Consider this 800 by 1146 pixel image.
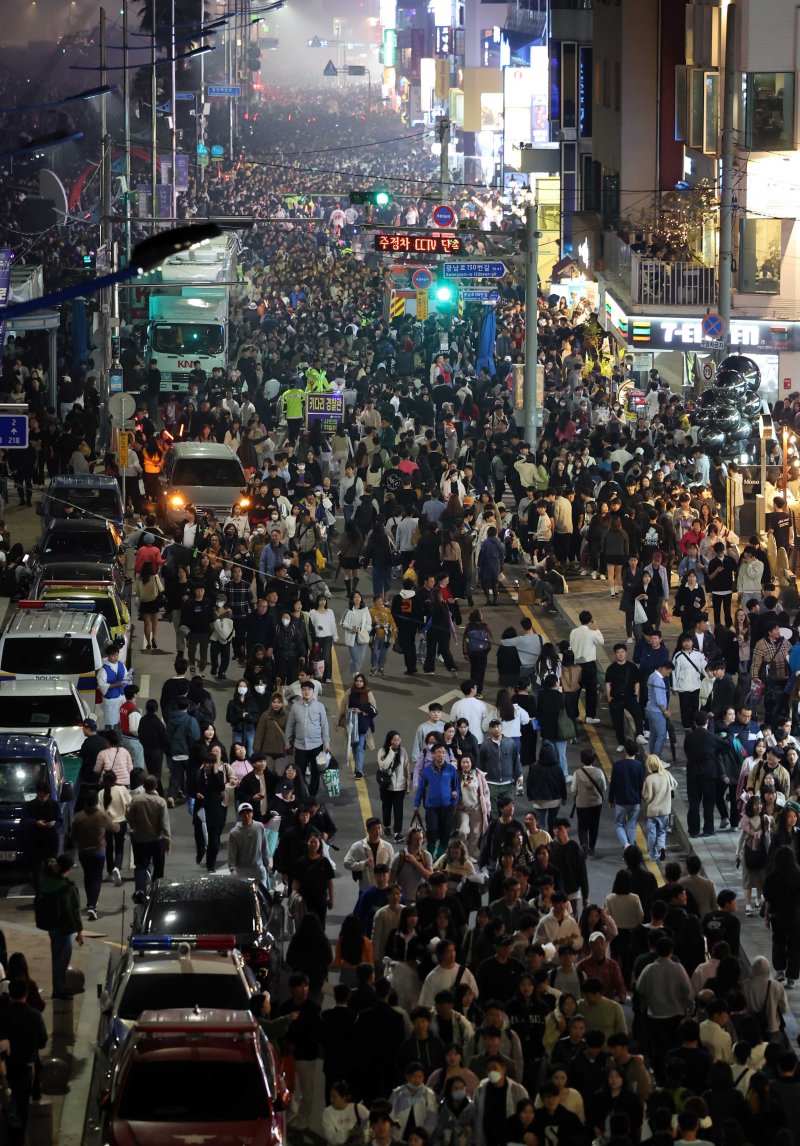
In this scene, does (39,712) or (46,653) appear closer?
(39,712)

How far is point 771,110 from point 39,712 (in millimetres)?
25589

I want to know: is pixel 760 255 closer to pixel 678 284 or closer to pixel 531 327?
pixel 678 284

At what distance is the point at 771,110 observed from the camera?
139 ft

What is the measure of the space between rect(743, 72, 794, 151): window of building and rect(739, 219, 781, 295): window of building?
5.15ft

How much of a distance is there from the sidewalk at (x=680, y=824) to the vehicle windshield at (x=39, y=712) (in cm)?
591

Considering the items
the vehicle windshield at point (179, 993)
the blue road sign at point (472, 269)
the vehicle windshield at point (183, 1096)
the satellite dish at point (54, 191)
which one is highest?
the satellite dish at point (54, 191)

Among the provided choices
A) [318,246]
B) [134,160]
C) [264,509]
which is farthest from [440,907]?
[134,160]

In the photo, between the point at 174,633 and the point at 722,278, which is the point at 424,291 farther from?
the point at 174,633

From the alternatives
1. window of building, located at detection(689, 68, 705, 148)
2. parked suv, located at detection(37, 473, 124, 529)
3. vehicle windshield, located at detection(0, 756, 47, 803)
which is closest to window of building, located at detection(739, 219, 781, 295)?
window of building, located at detection(689, 68, 705, 148)

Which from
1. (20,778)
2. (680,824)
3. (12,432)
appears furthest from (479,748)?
(12,432)

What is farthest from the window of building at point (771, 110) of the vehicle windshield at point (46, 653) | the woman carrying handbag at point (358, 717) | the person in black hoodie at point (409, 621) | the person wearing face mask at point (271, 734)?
the person wearing face mask at point (271, 734)

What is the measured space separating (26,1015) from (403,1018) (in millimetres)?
2295

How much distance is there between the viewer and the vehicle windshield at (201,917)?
15336 millimetres

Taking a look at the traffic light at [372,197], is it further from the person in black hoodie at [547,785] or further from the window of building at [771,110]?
Answer: the person in black hoodie at [547,785]
